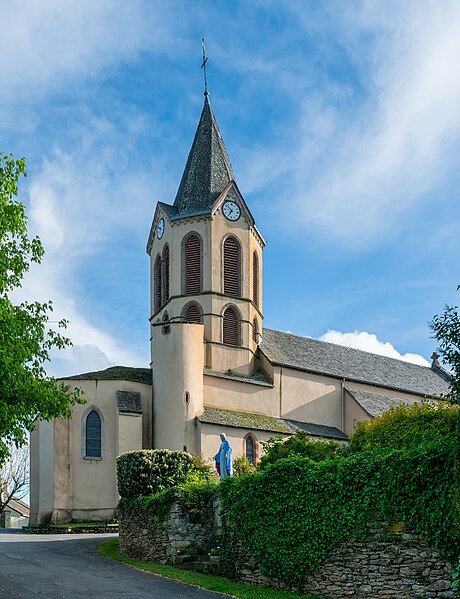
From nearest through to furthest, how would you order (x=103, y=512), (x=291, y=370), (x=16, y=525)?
(x=103, y=512) → (x=291, y=370) → (x=16, y=525)

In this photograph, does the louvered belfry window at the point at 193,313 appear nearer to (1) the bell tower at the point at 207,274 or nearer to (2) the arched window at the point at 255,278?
(1) the bell tower at the point at 207,274

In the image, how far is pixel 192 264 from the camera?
4659 centimetres

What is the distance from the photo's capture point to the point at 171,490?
73.0 feet

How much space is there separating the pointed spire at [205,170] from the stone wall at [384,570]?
32.5 meters

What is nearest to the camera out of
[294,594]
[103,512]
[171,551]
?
[294,594]

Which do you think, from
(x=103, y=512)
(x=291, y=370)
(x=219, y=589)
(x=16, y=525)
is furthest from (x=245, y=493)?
(x=16, y=525)

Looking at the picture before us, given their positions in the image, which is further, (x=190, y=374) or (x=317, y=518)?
(x=190, y=374)

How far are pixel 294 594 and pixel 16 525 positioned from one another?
42.2 meters

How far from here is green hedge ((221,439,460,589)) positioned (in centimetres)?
1495

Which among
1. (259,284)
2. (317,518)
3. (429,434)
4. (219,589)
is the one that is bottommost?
(219,589)

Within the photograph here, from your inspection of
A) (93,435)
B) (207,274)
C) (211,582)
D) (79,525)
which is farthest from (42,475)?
(211,582)

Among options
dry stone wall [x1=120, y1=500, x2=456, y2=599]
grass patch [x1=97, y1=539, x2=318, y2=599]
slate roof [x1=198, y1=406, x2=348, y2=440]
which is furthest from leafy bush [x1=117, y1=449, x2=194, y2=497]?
slate roof [x1=198, y1=406, x2=348, y2=440]

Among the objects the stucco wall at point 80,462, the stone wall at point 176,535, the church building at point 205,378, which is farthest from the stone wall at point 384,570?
the stucco wall at point 80,462

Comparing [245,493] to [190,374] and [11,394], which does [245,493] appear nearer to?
[11,394]
